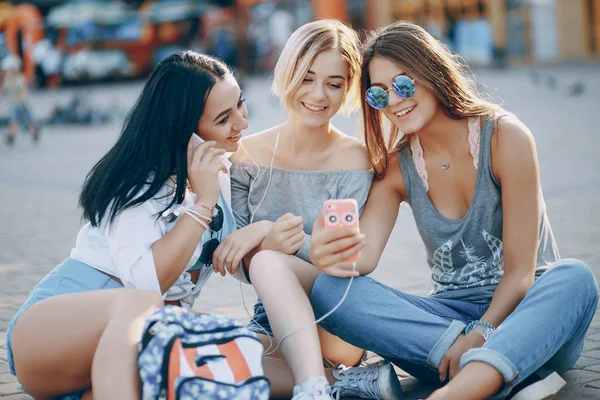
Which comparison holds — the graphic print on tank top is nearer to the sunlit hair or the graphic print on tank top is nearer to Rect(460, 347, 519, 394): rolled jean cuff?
the sunlit hair

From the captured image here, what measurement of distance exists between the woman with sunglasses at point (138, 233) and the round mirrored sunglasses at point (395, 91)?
0.53 m

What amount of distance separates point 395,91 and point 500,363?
1.18 meters

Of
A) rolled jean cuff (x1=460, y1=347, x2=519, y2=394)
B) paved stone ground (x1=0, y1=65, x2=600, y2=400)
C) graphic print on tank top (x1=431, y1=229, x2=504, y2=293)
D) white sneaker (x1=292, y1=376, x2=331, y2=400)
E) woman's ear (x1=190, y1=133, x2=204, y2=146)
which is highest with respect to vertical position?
woman's ear (x1=190, y1=133, x2=204, y2=146)

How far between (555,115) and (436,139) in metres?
13.1

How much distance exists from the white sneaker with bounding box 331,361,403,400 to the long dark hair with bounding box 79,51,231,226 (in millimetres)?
931

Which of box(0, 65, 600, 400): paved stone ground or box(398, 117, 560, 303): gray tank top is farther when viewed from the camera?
box(0, 65, 600, 400): paved stone ground

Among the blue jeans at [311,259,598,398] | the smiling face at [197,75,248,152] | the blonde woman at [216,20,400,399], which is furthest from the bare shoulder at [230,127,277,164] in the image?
the blue jeans at [311,259,598,398]

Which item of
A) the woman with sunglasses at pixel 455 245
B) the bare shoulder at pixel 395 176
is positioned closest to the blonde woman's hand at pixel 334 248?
the woman with sunglasses at pixel 455 245

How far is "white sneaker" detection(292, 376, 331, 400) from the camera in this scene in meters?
3.01

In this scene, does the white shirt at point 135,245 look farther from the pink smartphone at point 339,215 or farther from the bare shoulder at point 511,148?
the bare shoulder at point 511,148

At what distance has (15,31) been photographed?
35938mm

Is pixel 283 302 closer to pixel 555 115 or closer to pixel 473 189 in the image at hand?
pixel 473 189

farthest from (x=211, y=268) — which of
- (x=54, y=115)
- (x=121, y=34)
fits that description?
(x=121, y=34)

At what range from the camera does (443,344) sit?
3.20 metres
